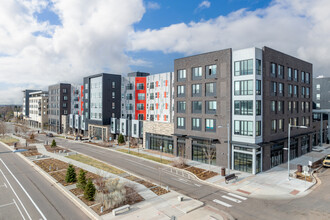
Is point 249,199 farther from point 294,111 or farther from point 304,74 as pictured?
point 304,74

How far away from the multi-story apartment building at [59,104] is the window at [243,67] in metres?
72.6

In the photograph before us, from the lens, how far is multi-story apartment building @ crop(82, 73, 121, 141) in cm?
6281

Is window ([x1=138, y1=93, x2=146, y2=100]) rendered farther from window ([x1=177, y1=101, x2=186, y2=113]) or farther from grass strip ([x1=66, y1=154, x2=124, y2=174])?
grass strip ([x1=66, y1=154, x2=124, y2=174])

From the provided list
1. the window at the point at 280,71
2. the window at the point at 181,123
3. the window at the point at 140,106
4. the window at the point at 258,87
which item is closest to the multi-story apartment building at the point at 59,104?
the window at the point at 140,106

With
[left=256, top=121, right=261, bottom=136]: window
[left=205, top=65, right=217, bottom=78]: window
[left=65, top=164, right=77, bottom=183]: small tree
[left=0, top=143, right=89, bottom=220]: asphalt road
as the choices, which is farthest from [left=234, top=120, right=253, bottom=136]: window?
[left=65, top=164, right=77, bottom=183]: small tree

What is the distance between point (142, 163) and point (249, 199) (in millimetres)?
19371

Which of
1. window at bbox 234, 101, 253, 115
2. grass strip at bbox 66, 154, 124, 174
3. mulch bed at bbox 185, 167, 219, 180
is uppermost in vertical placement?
window at bbox 234, 101, 253, 115

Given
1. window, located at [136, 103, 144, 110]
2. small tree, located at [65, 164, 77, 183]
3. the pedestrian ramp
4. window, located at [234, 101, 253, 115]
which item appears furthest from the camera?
window, located at [136, 103, 144, 110]

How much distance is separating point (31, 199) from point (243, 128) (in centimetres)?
2854

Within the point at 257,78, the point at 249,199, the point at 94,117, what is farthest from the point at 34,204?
the point at 94,117

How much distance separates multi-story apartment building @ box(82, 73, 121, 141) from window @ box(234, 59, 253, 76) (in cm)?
4203

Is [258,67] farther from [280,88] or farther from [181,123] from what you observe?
[181,123]

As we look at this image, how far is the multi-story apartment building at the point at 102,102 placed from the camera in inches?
2473

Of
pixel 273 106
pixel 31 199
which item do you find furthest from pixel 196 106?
pixel 31 199
